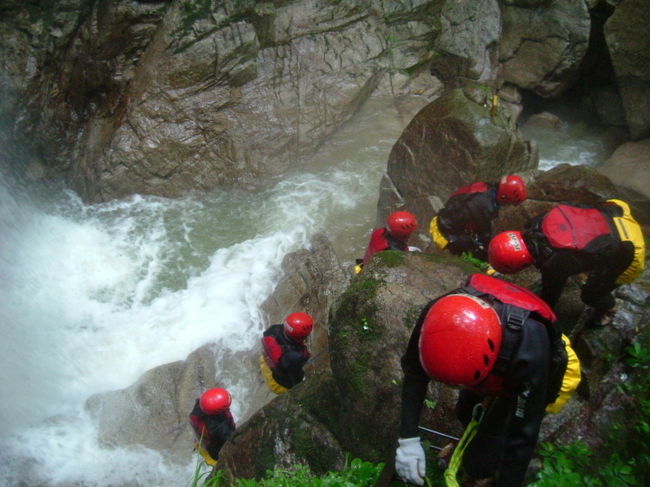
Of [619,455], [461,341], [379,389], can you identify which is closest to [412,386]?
[461,341]

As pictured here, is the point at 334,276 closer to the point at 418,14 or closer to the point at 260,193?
the point at 260,193

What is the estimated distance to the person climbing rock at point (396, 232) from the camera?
5.50 metres

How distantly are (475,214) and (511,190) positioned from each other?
46 cm

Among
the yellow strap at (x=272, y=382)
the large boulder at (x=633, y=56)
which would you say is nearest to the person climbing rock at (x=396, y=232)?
the yellow strap at (x=272, y=382)

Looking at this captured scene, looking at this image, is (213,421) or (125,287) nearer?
(213,421)

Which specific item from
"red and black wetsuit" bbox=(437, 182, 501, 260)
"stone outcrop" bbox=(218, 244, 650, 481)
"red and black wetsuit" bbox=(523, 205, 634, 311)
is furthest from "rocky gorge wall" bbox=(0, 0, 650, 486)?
"red and black wetsuit" bbox=(437, 182, 501, 260)

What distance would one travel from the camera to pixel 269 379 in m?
5.32

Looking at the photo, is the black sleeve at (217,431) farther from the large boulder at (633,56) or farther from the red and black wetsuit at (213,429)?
the large boulder at (633,56)

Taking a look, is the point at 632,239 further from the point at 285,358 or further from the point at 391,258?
the point at 285,358

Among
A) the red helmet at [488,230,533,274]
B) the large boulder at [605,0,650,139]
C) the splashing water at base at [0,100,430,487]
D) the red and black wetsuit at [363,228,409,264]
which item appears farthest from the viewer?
the large boulder at [605,0,650,139]

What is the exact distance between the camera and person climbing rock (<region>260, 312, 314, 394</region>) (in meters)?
Result: 5.11

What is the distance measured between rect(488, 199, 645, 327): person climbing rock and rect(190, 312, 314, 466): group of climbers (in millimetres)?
2424

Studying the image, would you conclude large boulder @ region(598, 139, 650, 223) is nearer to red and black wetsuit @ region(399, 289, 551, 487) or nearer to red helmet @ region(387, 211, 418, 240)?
red helmet @ region(387, 211, 418, 240)

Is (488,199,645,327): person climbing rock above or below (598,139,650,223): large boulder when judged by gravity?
above
